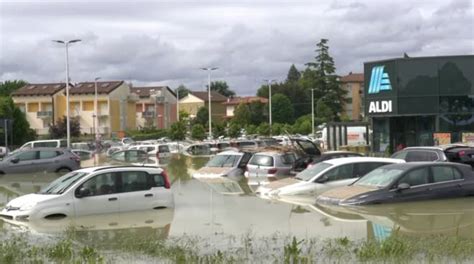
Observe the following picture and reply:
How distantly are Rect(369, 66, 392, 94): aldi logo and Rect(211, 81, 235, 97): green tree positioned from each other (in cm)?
14468

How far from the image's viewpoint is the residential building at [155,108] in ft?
423

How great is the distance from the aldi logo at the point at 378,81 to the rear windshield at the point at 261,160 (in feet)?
58.6

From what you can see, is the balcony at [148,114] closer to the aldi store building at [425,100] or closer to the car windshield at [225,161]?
the aldi store building at [425,100]

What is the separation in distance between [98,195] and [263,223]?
14.5ft

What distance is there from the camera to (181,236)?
1408 centimetres

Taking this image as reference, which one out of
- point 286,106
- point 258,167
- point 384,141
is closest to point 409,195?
point 258,167

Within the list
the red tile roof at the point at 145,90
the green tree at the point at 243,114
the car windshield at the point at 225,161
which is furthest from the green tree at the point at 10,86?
the car windshield at the point at 225,161

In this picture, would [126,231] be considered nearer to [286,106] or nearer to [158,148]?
[158,148]

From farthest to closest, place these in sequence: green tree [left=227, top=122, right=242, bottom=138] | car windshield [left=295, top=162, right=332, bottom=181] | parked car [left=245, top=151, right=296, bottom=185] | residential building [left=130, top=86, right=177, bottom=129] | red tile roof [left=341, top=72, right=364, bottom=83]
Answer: red tile roof [left=341, top=72, right=364, bottom=83] < residential building [left=130, top=86, right=177, bottom=129] < green tree [left=227, top=122, right=242, bottom=138] < parked car [left=245, top=151, right=296, bottom=185] < car windshield [left=295, top=162, right=332, bottom=181]

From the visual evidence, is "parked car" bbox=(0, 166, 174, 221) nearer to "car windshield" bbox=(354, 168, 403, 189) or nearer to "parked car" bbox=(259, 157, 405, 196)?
"parked car" bbox=(259, 157, 405, 196)

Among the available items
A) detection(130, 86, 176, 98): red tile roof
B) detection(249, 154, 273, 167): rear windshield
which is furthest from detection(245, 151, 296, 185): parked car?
detection(130, 86, 176, 98): red tile roof

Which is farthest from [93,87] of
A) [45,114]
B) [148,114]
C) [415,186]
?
[415,186]

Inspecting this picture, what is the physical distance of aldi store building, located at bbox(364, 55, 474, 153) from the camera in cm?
4309

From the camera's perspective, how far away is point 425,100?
43.7 metres
